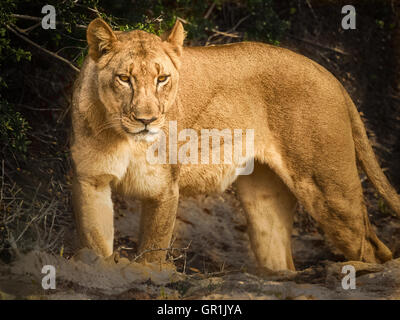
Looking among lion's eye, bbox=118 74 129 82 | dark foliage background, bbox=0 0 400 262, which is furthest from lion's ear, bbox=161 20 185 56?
dark foliage background, bbox=0 0 400 262

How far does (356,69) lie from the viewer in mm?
6871

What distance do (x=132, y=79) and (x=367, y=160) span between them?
2061 millimetres

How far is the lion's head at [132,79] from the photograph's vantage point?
3.54 metres

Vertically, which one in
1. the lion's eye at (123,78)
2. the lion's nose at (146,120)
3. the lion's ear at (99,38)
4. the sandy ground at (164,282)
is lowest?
the sandy ground at (164,282)

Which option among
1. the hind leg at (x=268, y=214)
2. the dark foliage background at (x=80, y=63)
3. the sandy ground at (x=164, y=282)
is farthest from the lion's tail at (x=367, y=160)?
the dark foliage background at (x=80, y=63)

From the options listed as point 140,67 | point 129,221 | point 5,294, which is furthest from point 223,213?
point 5,294

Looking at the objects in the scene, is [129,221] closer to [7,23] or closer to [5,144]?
[5,144]

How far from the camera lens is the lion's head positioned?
3541 millimetres

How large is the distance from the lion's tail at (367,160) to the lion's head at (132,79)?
5.15 feet

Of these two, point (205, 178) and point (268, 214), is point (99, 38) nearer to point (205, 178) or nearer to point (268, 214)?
point (205, 178)

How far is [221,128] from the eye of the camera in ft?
14.7

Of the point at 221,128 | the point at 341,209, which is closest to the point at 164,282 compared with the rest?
the point at 221,128

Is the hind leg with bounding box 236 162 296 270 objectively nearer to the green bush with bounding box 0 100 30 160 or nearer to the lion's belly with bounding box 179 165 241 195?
the lion's belly with bounding box 179 165 241 195

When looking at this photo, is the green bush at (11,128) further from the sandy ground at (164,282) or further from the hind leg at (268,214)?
the hind leg at (268,214)
